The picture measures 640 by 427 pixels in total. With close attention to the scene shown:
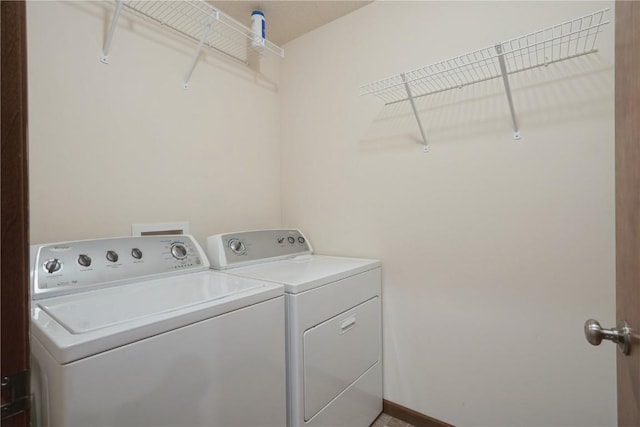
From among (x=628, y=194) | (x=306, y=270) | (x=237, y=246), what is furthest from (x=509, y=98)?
(x=237, y=246)

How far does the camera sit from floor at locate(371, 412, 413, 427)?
65.2 inches

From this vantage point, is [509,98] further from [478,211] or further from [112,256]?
[112,256]

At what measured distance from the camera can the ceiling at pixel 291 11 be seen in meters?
1.78

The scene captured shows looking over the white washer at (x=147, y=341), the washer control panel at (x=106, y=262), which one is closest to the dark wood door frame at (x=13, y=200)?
the white washer at (x=147, y=341)

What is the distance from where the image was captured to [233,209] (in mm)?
1946

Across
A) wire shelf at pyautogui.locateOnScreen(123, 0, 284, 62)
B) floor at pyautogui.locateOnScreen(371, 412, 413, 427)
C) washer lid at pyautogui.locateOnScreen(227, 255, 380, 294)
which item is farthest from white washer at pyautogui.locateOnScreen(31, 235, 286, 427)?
wire shelf at pyautogui.locateOnScreen(123, 0, 284, 62)

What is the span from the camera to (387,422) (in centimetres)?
168

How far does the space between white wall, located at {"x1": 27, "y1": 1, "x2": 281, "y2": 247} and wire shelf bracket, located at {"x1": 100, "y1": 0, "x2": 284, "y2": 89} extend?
1.8 inches

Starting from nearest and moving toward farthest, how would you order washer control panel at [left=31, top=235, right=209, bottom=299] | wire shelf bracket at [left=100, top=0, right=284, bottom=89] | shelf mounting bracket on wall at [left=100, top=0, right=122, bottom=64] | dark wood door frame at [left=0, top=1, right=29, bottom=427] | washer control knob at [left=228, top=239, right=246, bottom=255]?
dark wood door frame at [left=0, top=1, right=29, bottom=427] < washer control panel at [left=31, top=235, right=209, bottom=299] < shelf mounting bracket on wall at [left=100, top=0, right=122, bottom=64] < wire shelf bracket at [left=100, top=0, right=284, bottom=89] < washer control knob at [left=228, top=239, right=246, bottom=255]

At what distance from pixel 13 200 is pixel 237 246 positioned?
46.9 inches

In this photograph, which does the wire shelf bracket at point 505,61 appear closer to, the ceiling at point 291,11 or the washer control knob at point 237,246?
the ceiling at point 291,11

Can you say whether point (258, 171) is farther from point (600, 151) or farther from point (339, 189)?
point (600, 151)

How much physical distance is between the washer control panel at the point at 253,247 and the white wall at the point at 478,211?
22 cm

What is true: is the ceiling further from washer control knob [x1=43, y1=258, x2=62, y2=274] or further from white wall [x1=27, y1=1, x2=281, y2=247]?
washer control knob [x1=43, y1=258, x2=62, y2=274]
